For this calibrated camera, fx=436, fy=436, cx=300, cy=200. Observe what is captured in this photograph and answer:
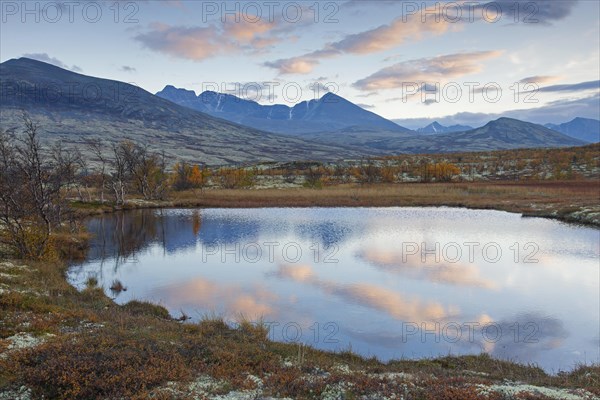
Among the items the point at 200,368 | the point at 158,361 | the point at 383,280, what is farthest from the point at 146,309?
the point at 383,280

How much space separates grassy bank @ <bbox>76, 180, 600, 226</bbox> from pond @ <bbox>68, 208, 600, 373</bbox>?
1374 cm

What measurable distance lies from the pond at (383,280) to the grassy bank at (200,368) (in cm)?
338

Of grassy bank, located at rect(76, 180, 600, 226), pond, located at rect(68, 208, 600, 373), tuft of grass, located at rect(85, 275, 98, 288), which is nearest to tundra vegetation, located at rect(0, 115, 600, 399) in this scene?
tuft of grass, located at rect(85, 275, 98, 288)

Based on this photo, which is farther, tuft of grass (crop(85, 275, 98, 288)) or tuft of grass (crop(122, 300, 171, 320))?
tuft of grass (crop(85, 275, 98, 288))

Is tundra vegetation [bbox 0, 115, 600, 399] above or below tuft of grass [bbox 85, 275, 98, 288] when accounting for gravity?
above

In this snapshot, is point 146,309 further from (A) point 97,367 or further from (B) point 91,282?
(A) point 97,367

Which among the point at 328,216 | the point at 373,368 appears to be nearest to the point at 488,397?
the point at 373,368

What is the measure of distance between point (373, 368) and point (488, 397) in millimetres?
4732

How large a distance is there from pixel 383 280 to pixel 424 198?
5617 cm

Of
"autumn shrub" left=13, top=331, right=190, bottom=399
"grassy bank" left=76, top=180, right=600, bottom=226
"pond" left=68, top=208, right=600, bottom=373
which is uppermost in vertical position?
"grassy bank" left=76, top=180, right=600, bottom=226

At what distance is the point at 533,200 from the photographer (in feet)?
253

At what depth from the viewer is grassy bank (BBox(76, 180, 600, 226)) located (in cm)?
6988

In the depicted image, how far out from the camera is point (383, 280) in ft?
105

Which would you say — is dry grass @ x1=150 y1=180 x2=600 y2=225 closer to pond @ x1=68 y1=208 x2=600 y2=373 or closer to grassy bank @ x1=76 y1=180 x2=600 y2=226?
grassy bank @ x1=76 y1=180 x2=600 y2=226
